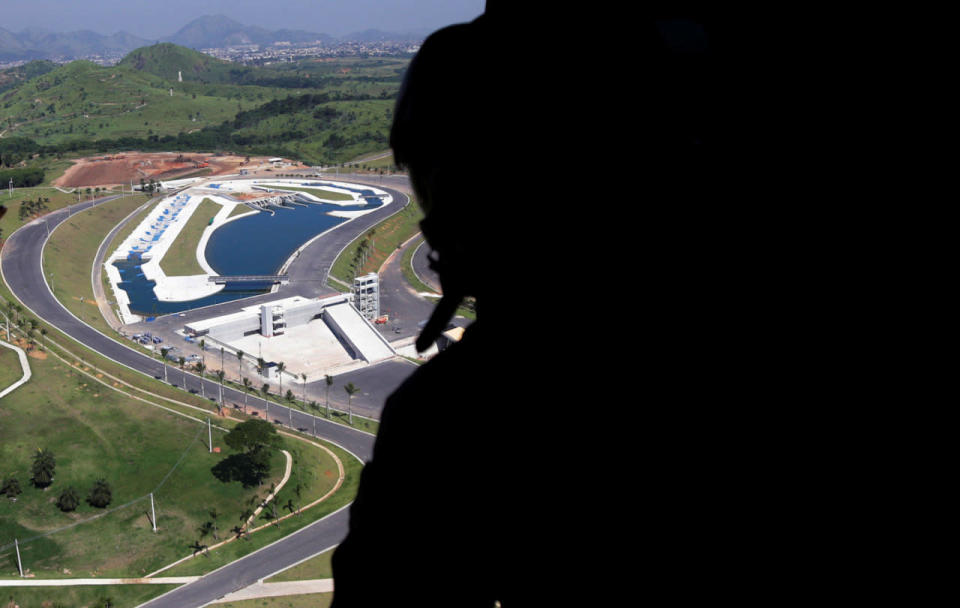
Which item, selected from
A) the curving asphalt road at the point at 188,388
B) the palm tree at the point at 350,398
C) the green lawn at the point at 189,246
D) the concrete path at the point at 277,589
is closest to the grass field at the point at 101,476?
the curving asphalt road at the point at 188,388

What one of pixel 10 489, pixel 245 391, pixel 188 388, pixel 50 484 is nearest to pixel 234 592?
pixel 50 484

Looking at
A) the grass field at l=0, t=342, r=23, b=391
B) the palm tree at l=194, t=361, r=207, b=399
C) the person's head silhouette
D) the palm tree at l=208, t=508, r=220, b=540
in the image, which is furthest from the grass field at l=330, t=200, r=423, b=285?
the person's head silhouette

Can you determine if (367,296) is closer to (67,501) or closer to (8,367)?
(8,367)

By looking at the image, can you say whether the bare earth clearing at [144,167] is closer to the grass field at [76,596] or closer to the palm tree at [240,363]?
the palm tree at [240,363]

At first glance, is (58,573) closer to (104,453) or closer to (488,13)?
(104,453)

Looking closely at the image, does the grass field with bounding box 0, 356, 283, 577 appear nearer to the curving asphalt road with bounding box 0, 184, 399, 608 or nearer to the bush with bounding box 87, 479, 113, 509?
the bush with bounding box 87, 479, 113, 509
